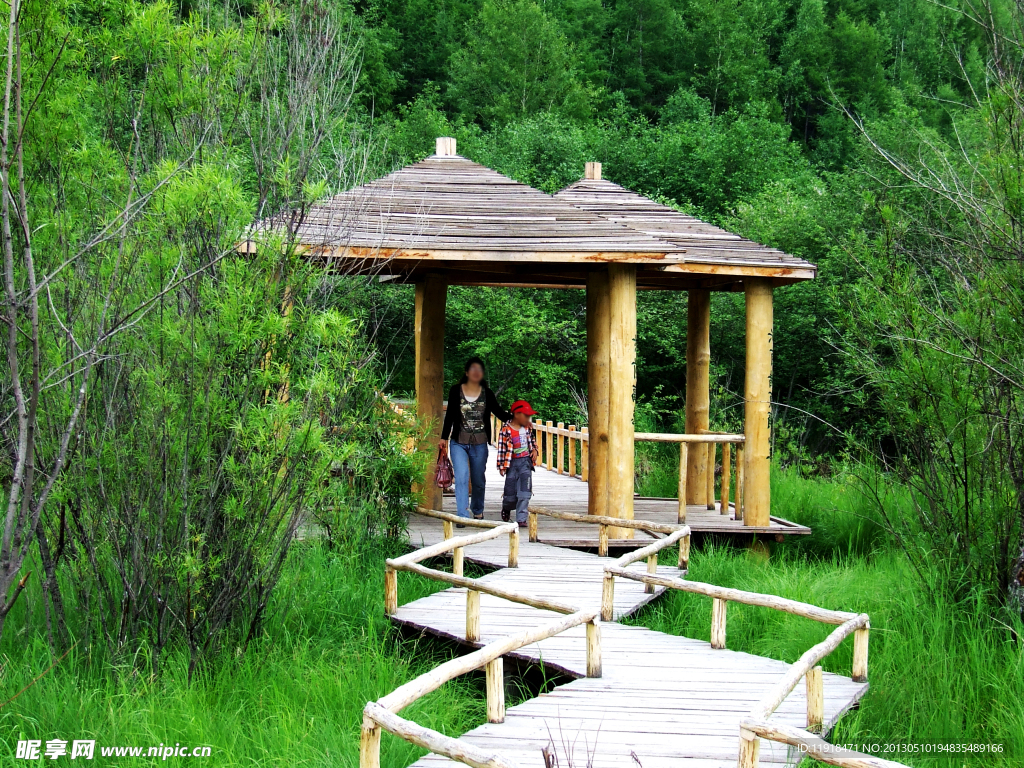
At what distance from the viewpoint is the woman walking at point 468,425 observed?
8758mm

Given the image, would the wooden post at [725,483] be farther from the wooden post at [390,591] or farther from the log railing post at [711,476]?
the wooden post at [390,591]

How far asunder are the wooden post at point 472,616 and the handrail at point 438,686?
2.41ft

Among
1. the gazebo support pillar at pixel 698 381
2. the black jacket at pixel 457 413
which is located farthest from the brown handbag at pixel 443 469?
the gazebo support pillar at pixel 698 381

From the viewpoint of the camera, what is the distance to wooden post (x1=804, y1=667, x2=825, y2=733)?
4.73m

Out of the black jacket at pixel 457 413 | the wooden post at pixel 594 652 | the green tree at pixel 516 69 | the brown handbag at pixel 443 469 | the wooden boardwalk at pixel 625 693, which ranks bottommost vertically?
the wooden boardwalk at pixel 625 693

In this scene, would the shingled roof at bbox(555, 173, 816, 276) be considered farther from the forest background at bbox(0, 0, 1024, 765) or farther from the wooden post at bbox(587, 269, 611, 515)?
the forest background at bbox(0, 0, 1024, 765)

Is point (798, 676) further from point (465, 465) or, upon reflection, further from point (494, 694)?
point (465, 465)

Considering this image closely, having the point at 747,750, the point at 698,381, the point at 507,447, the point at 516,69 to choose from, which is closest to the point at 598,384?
the point at 507,447

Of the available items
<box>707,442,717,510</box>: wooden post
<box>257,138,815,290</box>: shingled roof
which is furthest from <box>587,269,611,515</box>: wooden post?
<box>707,442,717,510</box>: wooden post

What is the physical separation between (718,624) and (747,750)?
2.14m

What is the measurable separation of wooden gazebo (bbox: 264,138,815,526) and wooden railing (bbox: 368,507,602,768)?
181 cm

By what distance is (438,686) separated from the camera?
14.7 feet

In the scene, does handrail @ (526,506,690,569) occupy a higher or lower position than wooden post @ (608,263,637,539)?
lower

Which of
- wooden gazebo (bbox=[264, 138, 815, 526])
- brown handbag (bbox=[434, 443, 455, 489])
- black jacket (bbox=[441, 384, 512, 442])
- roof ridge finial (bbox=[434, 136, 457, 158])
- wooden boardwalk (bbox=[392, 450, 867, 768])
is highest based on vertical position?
roof ridge finial (bbox=[434, 136, 457, 158])
